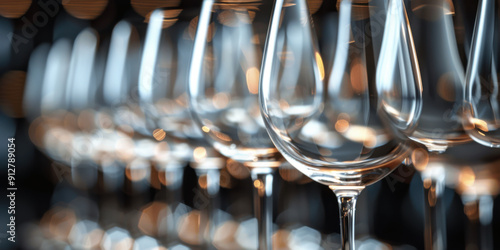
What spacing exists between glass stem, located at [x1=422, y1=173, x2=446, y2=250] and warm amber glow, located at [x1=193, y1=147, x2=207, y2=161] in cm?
26

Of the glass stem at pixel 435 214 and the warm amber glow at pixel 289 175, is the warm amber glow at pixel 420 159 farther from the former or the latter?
the warm amber glow at pixel 289 175

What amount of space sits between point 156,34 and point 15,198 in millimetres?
1358

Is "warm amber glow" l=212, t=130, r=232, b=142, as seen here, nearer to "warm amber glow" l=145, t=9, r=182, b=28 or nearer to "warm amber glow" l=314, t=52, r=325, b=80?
"warm amber glow" l=314, t=52, r=325, b=80

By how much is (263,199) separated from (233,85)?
0.09 m

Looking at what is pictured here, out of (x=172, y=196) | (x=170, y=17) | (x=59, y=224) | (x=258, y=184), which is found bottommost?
(x=59, y=224)

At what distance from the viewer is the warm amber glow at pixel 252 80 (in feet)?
1.73

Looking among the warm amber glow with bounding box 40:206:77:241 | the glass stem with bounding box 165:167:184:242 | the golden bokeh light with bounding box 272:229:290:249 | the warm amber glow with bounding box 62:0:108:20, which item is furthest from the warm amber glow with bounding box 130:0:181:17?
the glass stem with bounding box 165:167:184:242

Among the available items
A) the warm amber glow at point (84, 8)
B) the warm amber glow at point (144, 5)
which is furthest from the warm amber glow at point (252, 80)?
the warm amber glow at point (84, 8)

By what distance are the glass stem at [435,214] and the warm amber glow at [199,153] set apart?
265mm

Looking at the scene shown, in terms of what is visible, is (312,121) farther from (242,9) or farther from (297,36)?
(242,9)

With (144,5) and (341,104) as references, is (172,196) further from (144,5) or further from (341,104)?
(144,5)

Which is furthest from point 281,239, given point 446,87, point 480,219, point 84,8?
point 84,8

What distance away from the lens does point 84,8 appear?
2.30 meters

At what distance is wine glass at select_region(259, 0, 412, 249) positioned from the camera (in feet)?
1.20
